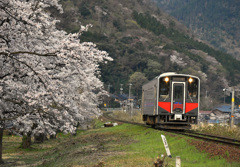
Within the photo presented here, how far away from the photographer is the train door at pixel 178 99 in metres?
22.7

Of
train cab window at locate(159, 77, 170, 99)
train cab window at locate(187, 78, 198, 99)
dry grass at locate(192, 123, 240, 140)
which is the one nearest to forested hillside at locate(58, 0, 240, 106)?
dry grass at locate(192, 123, 240, 140)

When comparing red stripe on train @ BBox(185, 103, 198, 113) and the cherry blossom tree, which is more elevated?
the cherry blossom tree

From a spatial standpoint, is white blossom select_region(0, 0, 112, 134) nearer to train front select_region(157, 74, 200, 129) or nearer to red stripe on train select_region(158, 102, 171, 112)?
red stripe on train select_region(158, 102, 171, 112)

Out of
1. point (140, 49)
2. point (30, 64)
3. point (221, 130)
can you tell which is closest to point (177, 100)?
point (221, 130)

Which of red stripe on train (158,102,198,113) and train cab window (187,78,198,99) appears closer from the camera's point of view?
red stripe on train (158,102,198,113)

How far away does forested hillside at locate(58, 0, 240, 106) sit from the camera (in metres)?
132

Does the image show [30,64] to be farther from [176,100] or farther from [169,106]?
[176,100]

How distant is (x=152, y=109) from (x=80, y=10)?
157674mm

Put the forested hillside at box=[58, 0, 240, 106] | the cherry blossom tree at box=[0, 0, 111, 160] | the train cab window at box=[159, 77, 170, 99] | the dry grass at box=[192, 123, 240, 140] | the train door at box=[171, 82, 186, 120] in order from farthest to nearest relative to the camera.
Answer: the forested hillside at box=[58, 0, 240, 106] < the train cab window at box=[159, 77, 170, 99] < the train door at box=[171, 82, 186, 120] < the dry grass at box=[192, 123, 240, 140] < the cherry blossom tree at box=[0, 0, 111, 160]

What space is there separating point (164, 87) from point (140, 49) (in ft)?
449

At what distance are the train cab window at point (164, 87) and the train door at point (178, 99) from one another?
340 millimetres

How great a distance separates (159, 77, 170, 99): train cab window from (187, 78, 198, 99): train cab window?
1323mm

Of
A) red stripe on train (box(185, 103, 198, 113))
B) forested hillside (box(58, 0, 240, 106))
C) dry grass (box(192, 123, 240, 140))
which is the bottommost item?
dry grass (box(192, 123, 240, 140))

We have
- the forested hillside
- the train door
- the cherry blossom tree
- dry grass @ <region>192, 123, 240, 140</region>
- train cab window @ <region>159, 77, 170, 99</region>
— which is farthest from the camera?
the forested hillside
